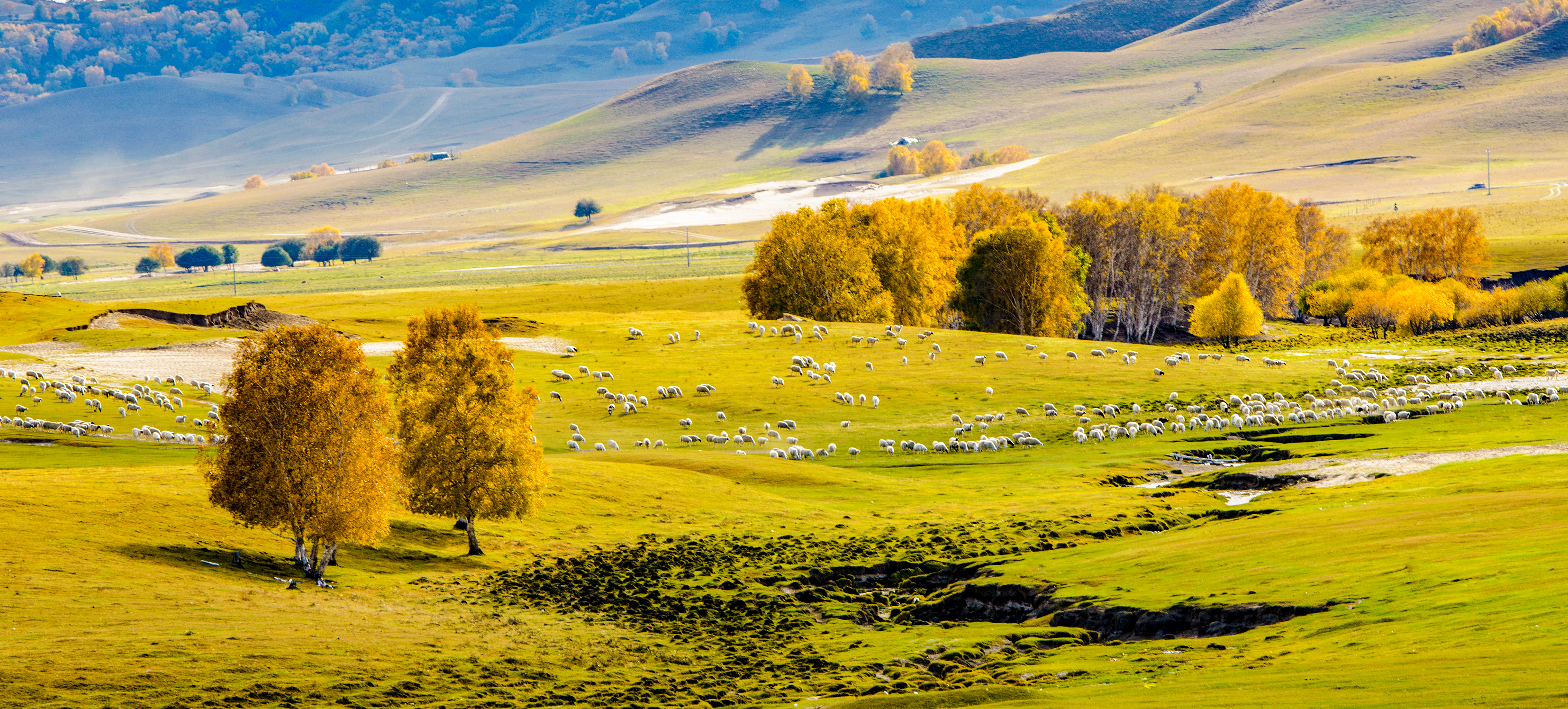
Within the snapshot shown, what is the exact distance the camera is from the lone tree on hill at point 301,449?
112ft

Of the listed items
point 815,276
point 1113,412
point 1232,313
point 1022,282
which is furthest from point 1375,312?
point 1113,412

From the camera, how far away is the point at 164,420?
205ft

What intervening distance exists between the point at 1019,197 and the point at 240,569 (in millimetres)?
119470

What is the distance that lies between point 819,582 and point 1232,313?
8647 centimetres

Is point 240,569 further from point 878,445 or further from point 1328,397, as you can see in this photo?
point 1328,397

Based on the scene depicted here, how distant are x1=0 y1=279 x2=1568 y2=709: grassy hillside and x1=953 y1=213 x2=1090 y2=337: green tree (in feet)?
160

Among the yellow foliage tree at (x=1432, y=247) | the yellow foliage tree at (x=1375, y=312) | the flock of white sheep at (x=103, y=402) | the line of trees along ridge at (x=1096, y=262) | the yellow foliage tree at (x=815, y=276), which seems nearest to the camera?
the flock of white sheep at (x=103, y=402)

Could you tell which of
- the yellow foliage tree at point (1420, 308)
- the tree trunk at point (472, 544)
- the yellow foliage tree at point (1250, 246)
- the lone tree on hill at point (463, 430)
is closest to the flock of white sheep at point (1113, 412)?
the lone tree on hill at point (463, 430)

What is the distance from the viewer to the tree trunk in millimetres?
40844

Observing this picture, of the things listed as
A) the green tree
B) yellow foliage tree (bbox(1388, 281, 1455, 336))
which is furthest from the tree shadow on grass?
yellow foliage tree (bbox(1388, 281, 1455, 336))

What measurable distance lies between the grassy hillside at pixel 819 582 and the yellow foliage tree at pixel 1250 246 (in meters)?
76.5

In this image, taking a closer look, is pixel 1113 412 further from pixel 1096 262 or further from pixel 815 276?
pixel 1096 262

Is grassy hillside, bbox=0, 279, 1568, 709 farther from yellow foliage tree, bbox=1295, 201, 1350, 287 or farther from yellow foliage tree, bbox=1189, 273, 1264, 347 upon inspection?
yellow foliage tree, bbox=1295, 201, 1350, 287

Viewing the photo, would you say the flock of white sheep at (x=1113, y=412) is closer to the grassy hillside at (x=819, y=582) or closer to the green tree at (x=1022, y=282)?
the grassy hillside at (x=819, y=582)
